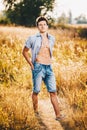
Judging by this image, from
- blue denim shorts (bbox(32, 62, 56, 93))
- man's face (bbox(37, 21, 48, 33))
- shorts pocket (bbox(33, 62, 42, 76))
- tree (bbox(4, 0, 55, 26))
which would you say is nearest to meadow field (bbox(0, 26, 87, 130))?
blue denim shorts (bbox(32, 62, 56, 93))

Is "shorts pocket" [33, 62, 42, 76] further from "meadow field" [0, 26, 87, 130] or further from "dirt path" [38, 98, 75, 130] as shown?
"dirt path" [38, 98, 75, 130]

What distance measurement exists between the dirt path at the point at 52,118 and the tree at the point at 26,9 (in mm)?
30881

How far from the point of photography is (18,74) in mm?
7883

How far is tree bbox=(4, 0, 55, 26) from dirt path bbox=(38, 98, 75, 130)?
101 feet

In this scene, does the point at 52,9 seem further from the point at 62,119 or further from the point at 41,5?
the point at 62,119

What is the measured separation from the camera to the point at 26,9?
37.0 metres

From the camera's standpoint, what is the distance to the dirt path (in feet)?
17.0

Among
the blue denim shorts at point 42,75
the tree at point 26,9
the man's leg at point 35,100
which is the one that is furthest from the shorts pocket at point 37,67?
the tree at point 26,9

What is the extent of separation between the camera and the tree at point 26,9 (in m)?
36.8

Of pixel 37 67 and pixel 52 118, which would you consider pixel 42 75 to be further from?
pixel 52 118

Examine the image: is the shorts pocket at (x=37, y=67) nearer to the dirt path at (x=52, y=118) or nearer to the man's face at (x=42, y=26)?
the man's face at (x=42, y=26)

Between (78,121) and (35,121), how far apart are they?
549 millimetres

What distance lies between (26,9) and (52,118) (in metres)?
32.0

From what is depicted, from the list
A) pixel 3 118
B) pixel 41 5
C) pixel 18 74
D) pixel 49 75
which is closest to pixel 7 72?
pixel 18 74
